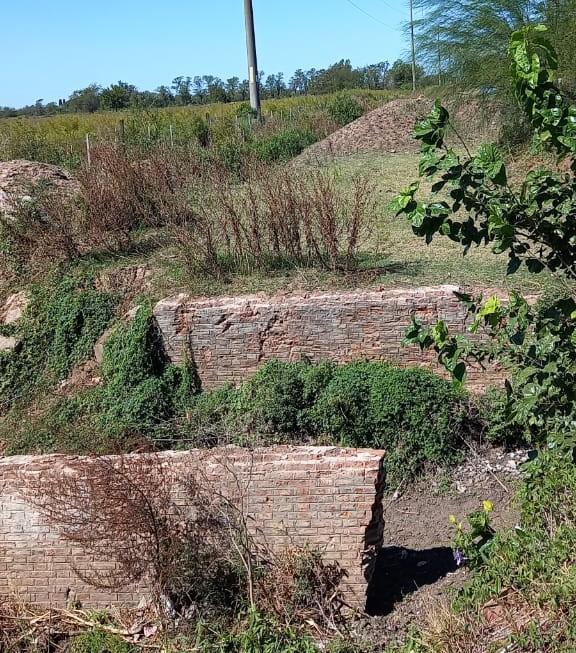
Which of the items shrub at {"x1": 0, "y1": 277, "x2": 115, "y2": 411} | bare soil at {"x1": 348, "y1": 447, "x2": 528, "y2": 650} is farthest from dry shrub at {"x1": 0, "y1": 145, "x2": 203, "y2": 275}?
bare soil at {"x1": 348, "y1": 447, "x2": 528, "y2": 650}

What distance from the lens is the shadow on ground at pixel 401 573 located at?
18.0 feet

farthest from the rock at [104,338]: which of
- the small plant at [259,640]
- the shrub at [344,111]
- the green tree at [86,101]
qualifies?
the green tree at [86,101]

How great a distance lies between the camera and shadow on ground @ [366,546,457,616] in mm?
5496

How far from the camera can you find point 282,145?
1817 centimetres

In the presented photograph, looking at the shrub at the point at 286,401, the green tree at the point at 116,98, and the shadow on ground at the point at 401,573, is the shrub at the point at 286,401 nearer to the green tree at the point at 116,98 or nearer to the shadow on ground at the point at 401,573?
the shadow on ground at the point at 401,573

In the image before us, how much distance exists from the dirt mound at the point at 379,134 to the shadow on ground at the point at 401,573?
478 inches

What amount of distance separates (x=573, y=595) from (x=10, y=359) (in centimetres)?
690

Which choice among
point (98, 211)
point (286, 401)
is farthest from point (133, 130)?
point (286, 401)

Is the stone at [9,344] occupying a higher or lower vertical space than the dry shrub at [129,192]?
lower

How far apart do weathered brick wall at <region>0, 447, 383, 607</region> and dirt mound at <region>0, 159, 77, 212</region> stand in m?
6.34

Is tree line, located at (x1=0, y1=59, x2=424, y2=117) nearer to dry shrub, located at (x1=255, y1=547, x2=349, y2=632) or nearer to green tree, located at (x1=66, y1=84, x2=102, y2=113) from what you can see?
green tree, located at (x1=66, y1=84, x2=102, y2=113)

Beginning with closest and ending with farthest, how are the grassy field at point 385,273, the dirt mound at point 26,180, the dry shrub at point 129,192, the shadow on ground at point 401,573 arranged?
the shadow on ground at point 401,573, the grassy field at point 385,273, the dry shrub at point 129,192, the dirt mound at point 26,180

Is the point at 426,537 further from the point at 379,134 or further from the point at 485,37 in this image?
the point at 379,134

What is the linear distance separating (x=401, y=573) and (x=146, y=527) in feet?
Result: 6.41
